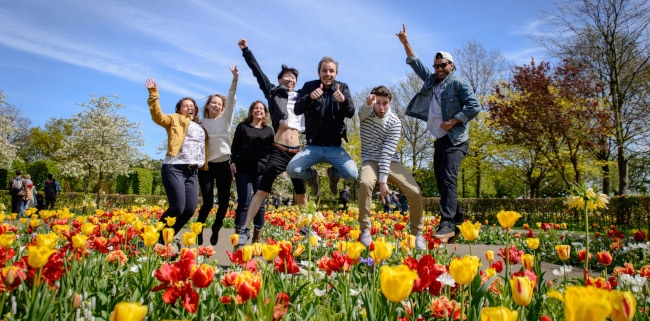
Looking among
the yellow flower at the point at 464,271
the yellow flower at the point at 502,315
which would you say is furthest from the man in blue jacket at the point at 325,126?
the yellow flower at the point at 502,315

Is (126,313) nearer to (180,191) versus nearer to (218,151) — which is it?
(180,191)

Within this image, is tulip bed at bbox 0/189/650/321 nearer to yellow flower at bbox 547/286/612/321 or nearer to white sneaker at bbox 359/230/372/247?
yellow flower at bbox 547/286/612/321

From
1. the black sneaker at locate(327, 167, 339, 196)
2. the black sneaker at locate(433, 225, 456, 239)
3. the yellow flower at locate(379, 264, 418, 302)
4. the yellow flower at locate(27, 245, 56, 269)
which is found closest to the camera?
the yellow flower at locate(379, 264, 418, 302)

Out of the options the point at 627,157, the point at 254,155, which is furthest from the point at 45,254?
the point at 627,157

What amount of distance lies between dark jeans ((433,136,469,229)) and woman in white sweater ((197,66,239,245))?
2.53m

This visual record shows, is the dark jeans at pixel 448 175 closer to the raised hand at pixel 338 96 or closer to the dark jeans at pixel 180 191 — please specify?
the raised hand at pixel 338 96

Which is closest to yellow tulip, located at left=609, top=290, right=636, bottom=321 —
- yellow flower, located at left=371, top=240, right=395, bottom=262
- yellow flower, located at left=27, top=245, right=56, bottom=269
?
yellow flower, located at left=371, top=240, right=395, bottom=262

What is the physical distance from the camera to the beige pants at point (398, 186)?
183 inches

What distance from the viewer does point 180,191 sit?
4.67 metres

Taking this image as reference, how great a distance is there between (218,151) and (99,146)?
2300cm

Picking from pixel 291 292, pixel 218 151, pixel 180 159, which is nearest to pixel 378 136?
pixel 218 151

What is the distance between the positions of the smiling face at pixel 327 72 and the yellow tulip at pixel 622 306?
158 inches

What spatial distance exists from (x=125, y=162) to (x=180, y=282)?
29733 mm

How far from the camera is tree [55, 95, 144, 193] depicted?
25406mm
